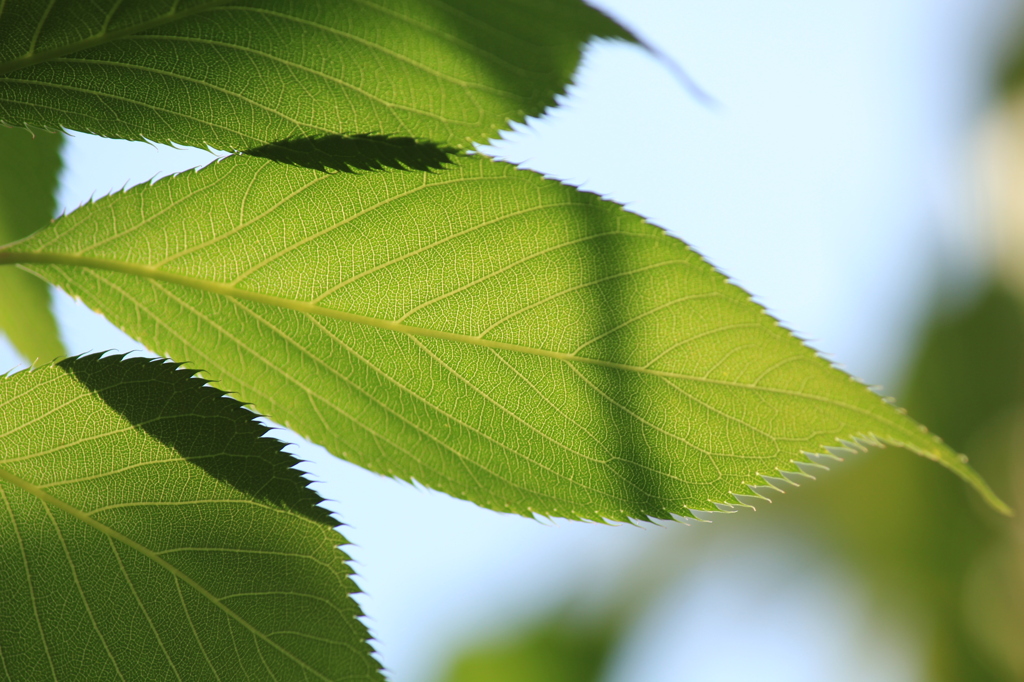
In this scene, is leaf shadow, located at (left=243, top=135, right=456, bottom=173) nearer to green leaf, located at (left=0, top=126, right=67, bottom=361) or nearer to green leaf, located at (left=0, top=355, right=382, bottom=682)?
green leaf, located at (left=0, top=355, right=382, bottom=682)

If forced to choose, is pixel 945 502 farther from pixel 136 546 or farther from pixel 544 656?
pixel 136 546

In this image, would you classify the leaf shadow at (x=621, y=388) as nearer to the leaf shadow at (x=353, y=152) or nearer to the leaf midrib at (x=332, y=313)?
the leaf midrib at (x=332, y=313)

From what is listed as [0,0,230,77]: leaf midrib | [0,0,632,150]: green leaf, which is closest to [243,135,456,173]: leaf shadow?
[0,0,632,150]: green leaf

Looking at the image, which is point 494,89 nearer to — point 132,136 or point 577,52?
point 577,52

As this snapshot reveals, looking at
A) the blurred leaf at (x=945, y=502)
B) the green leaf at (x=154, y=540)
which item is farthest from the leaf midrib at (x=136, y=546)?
the blurred leaf at (x=945, y=502)

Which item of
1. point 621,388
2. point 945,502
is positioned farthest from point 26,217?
point 945,502

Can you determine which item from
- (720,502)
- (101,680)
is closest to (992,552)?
(720,502)
